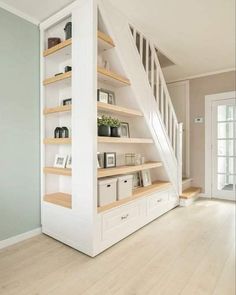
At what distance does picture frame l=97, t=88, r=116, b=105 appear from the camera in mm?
2506

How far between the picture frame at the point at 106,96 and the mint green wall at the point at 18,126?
0.78 m

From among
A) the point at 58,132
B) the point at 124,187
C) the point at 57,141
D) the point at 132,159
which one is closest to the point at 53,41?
the point at 58,132

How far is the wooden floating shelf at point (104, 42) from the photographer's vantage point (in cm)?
225

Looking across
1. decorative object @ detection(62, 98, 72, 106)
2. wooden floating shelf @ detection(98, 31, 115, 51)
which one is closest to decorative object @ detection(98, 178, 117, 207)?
decorative object @ detection(62, 98, 72, 106)

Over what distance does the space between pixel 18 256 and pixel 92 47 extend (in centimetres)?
219

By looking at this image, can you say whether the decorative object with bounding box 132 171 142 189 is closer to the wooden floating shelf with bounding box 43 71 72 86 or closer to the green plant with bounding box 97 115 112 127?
the green plant with bounding box 97 115 112 127

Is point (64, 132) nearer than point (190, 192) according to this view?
Yes

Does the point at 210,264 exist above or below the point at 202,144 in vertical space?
below

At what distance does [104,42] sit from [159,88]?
5.77 ft

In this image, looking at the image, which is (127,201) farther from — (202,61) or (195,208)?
(202,61)

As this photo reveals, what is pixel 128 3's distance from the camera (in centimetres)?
229

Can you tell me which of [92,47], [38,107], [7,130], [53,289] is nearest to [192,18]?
[92,47]

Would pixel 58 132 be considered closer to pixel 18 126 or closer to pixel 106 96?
pixel 18 126

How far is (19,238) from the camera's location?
7.86 ft
